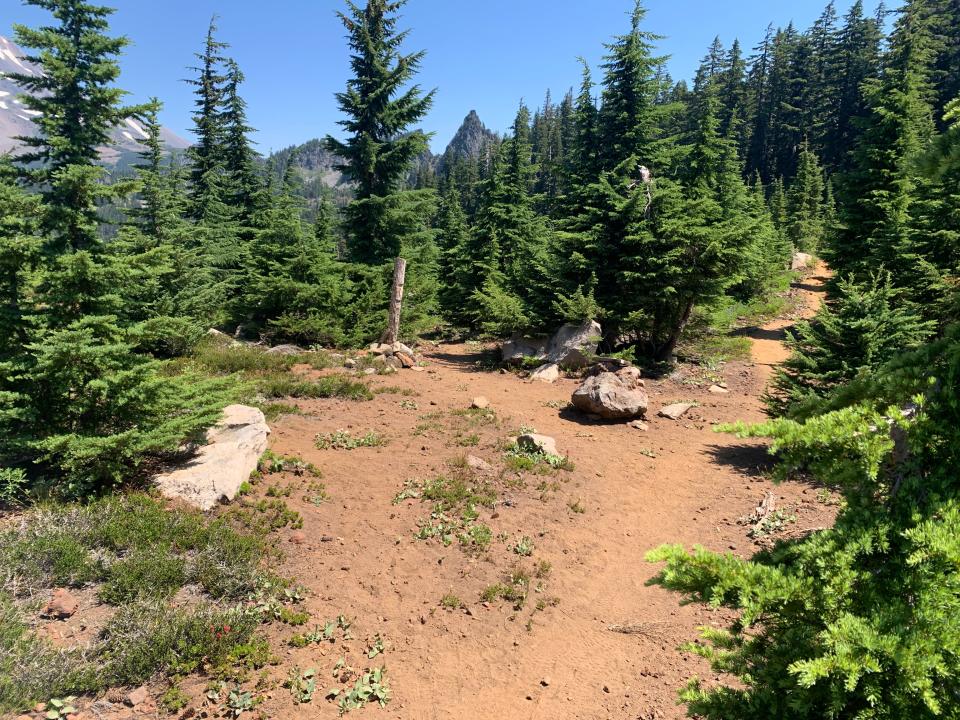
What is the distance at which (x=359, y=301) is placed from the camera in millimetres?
21203

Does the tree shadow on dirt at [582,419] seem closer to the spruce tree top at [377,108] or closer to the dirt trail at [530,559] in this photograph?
the dirt trail at [530,559]

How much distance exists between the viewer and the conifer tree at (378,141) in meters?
21.2

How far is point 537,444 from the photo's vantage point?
35.3ft

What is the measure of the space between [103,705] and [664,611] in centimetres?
659

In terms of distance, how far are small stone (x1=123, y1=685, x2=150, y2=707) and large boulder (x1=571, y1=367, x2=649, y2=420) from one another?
34.7ft

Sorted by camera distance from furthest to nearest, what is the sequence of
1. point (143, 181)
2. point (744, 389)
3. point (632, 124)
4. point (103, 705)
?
point (632, 124), point (744, 389), point (143, 181), point (103, 705)

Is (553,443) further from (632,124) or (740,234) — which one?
(632,124)

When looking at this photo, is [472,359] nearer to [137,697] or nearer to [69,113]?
[69,113]

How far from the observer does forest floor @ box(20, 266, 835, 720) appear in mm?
5461

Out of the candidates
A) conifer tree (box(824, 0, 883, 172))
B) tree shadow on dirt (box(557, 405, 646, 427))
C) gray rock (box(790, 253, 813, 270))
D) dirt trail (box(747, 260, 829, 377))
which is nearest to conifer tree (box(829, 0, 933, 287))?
dirt trail (box(747, 260, 829, 377))

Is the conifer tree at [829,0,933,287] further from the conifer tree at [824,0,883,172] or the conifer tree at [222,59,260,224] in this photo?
the conifer tree at [824,0,883,172]

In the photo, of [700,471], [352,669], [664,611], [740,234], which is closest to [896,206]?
[740,234]

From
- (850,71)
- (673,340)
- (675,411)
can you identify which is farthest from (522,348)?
(850,71)

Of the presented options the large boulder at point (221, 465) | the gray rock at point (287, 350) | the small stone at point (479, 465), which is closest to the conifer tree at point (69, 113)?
the large boulder at point (221, 465)
